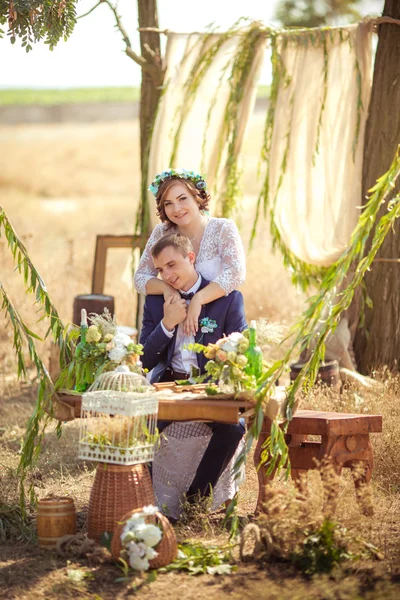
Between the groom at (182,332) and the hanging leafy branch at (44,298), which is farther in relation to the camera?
the groom at (182,332)

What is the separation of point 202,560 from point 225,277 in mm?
1478

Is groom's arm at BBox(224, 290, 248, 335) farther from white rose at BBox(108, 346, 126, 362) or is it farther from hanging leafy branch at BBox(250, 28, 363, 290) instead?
hanging leafy branch at BBox(250, 28, 363, 290)

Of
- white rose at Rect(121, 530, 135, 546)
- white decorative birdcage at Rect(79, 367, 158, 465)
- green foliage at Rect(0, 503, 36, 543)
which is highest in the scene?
white decorative birdcage at Rect(79, 367, 158, 465)

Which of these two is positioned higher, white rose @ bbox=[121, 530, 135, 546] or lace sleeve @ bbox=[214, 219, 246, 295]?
lace sleeve @ bbox=[214, 219, 246, 295]

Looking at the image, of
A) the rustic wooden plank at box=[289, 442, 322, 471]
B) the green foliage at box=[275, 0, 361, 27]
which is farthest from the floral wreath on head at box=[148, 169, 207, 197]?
the green foliage at box=[275, 0, 361, 27]

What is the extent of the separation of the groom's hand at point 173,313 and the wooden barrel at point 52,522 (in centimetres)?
105

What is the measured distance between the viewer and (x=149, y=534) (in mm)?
3389

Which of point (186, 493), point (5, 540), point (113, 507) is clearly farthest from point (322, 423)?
point (5, 540)

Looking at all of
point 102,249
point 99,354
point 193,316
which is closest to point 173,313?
point 193,316

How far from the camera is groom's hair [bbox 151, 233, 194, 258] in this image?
424 centimetres

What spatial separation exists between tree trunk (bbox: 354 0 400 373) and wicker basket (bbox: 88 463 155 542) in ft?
10.6

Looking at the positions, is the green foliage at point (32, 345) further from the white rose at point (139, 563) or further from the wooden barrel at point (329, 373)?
the wooden barrel at point (329, 373)

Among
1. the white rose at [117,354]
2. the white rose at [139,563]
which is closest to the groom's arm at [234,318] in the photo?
the white rose at [117,354]

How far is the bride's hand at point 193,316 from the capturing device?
4.29m
